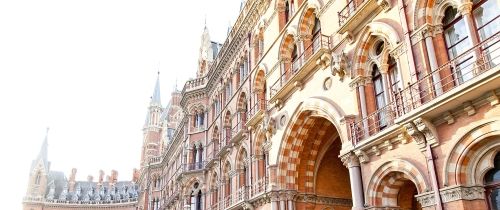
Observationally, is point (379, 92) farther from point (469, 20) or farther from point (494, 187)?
point (494, 187)

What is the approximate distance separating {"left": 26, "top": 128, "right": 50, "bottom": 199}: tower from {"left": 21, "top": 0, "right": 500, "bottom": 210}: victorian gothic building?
72055mm

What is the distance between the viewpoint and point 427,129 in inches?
461

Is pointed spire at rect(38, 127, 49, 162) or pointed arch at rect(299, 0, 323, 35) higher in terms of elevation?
pointed spire at rect(38, 127, 49, 162)

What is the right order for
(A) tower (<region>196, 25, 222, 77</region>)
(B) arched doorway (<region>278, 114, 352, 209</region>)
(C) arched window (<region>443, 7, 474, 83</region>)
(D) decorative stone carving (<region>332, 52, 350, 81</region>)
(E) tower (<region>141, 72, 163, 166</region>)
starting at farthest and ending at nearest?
(E) tower (<region>141, 72, 163, 166</region>)
(A) tower (<region>196, 25, 222, 77</region>)
(B) arched doorway (<region>278, 114, 352, 209</region>)
(D) decorative stone carving (<region>332, 52, 350, 81</region>)
(C) arched window (<region>443, 7, 474, 83</region>)

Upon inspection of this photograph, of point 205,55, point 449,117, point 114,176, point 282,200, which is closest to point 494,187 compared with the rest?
point 449,117

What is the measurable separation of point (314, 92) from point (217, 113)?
16.6 meters

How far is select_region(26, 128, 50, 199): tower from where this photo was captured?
91.3 meters

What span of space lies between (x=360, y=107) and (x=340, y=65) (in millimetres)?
1915

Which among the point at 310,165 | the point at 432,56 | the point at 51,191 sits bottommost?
the point at 310,165

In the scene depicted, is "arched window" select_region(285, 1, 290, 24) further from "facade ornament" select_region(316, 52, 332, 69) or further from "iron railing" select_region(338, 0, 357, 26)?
"iron railing" select_region(338, 0, 357, 26)

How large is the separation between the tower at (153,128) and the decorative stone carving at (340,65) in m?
57.9

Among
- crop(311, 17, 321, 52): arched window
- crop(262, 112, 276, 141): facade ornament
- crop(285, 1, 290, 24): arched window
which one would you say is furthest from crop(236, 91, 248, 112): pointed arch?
Result: crop(311, 17, 321, 52): arched window

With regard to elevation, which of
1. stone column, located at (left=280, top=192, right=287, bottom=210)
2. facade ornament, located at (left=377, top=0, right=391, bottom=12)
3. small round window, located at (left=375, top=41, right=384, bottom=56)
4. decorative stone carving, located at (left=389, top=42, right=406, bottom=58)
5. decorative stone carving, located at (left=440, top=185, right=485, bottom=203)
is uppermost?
facade ornament, located at (left=377, top=0, right=391, bottom=12)

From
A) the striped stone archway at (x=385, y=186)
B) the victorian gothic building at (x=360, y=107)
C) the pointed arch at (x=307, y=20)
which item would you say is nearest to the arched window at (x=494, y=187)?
the victorian gothic building at (x=360, y=107)
